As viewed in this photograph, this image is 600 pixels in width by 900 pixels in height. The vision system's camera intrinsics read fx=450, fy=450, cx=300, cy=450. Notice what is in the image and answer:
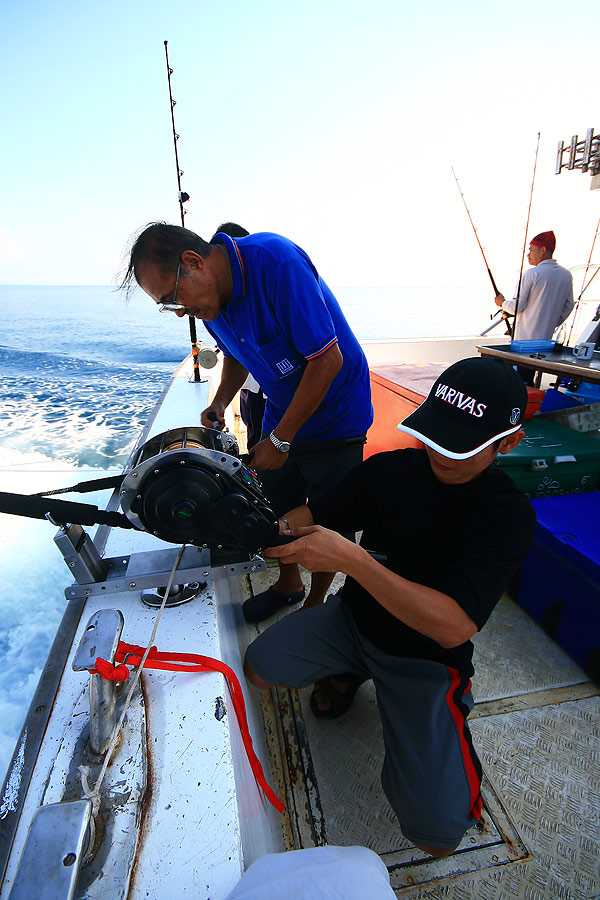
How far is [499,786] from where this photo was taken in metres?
1.46

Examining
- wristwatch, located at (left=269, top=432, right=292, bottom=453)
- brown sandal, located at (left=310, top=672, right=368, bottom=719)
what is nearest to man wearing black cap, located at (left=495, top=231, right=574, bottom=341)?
wristwatch, located at (left=269, top=432, right=292, bottom=453)

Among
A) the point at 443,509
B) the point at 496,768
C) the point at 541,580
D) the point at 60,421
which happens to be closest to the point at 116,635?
the point at 443,509

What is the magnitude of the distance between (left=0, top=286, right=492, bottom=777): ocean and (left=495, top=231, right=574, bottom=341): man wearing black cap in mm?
3292

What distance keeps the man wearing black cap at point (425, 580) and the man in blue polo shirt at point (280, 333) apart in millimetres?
412

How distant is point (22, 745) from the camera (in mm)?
894

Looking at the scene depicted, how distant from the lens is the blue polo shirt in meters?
1.54

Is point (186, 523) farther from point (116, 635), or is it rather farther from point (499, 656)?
point (499, 656)

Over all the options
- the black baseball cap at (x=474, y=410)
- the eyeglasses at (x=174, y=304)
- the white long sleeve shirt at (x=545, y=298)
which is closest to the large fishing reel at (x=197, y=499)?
the black baseball cap at (x=474, y=410)

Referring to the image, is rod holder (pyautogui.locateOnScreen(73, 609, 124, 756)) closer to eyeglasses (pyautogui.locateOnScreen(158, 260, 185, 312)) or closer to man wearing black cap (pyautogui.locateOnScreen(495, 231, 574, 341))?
eyeglasses (pyautogui.locateOnScreen(158, 260, 185, 312))

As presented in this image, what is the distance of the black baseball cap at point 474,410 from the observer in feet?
3.50

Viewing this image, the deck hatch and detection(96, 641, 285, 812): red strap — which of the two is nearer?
detection(96, 641, 285, 812): red strap

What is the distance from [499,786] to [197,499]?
1.37 meters

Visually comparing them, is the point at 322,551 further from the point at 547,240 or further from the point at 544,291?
the point at 547,240

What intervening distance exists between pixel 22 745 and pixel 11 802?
0.36 ft
